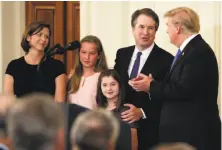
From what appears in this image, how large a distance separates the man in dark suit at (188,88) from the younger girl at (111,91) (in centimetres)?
17

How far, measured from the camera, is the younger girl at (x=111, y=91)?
2607 millimetres

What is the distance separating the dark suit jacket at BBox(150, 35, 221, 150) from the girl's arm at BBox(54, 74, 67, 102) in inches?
25.6

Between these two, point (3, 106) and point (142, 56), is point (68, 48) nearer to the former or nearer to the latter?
point (142, 56)

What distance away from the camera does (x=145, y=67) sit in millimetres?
2703

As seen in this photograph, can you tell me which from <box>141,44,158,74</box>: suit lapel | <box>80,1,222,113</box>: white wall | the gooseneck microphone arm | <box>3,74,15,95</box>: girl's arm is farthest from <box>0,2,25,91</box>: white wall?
<box>141,44,158,74</box>: suit lapel

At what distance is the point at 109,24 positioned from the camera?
4.10 m

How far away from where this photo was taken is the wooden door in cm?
462

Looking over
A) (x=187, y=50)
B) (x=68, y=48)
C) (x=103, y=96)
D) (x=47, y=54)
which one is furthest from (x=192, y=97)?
(x=47, y=54)

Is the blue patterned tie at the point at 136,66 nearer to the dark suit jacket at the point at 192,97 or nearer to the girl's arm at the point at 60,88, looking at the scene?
the dark suit jacket at the point at 192,97

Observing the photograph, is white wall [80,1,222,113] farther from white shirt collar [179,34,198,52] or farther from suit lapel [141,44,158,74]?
white shirt collar [179,34,198,52]

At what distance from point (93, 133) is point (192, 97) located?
217cm

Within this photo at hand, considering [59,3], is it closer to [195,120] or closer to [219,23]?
[219,23]

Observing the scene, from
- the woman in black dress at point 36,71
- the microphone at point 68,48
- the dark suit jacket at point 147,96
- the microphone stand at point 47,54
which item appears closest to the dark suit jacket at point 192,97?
the dark suit jacket at point 147,96

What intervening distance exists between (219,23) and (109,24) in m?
0.94
